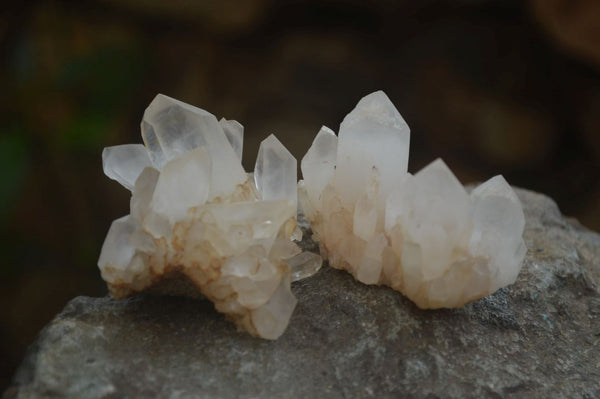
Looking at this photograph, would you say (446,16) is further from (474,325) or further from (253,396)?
(253,396)

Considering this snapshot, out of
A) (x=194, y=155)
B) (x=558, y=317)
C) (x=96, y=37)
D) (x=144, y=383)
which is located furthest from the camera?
(x=96, y=37)

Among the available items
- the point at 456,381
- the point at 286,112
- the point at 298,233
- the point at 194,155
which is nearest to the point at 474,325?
the point at 456,381

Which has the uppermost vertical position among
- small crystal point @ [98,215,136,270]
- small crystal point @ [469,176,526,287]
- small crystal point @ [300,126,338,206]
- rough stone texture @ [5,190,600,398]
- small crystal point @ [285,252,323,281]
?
small crystal point @ [300,126,338,206]

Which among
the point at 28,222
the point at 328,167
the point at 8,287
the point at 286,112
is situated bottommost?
the point at 8,287

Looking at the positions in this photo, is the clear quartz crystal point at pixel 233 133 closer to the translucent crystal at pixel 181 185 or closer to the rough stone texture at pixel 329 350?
the translucent crystal at pixel 181 185

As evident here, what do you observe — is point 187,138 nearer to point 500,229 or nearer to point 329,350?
point 329,350

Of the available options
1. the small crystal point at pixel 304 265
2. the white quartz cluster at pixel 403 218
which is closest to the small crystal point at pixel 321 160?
the white quartz cluster at pixel 403 218

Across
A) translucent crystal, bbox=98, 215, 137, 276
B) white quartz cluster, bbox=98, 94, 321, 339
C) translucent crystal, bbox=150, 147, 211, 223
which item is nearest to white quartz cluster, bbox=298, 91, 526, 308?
white quartz cluster, bbox=98, 94, 321, 339

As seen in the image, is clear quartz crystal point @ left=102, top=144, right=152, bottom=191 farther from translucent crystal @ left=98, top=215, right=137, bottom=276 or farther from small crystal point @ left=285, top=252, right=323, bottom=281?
small crystal point @ left=285, top=252, right=323, bottom=281

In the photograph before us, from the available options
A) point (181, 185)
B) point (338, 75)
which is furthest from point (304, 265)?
point (338, 75)
